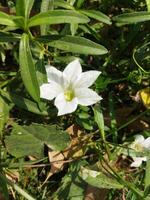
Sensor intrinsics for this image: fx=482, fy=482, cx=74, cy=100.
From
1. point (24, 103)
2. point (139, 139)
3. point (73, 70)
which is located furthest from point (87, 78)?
point (139, 139)

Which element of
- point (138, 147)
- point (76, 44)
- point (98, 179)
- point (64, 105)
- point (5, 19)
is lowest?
point (98, 179)

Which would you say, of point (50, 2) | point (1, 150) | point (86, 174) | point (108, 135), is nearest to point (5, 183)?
point (1, 150)

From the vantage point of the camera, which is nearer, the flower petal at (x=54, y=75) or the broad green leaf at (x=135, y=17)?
the flower petal at (x=54, y=75)

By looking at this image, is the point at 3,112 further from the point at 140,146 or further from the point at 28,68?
the point at 140,146

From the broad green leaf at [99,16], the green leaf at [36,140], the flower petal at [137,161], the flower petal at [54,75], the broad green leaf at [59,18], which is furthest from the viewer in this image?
the flower petal at [137,161]

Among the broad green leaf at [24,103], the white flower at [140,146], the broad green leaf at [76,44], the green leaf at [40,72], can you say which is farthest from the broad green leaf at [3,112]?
the white flower at [140,146]

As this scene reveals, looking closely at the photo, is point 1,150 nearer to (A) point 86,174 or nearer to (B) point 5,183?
(B) point 5,183

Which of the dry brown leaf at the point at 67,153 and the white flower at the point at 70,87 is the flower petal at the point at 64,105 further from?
the dry brown leaf at the point at 67,153
